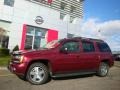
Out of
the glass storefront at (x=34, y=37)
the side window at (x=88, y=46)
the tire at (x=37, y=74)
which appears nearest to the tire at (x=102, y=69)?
the side window at (x=88, y=46)

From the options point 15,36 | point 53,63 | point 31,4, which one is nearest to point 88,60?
point 53,63

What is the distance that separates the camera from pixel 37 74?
8.66 metres

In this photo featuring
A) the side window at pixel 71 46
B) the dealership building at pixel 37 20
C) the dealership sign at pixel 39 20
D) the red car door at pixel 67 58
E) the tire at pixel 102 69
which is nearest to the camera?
the red car door at pixel 67 58

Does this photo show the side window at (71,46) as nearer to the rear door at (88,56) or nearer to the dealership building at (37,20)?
the rear door at (88,56)

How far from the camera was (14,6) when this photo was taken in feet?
80.3

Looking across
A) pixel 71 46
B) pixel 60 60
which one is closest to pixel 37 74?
pixel 60 60

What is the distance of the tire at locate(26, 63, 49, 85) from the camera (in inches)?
336

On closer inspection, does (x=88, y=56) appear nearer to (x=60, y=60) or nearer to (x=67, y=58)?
(x=67, y=58)

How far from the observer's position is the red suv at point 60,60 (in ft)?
27.8

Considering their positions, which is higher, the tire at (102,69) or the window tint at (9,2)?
the window tint at (9,2)

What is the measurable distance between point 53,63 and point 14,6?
55.3ft

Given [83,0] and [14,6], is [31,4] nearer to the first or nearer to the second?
[14,6]

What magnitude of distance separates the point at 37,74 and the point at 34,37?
61.6ft

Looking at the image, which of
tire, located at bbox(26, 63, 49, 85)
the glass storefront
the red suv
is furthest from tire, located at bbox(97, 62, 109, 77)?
Result: the glass storefront
